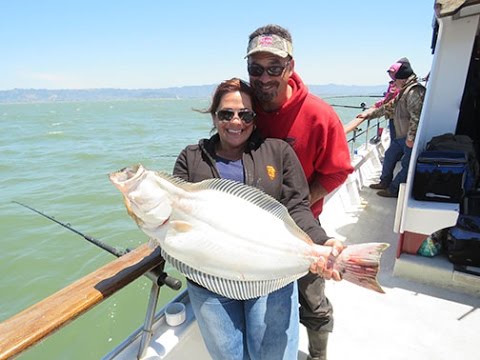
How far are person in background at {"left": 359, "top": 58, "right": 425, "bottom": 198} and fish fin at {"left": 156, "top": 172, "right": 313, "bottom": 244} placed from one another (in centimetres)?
365

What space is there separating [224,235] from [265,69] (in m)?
1.04

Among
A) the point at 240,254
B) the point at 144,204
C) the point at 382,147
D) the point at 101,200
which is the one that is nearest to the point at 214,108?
the point at 144,204

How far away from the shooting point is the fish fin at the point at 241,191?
4.67ft

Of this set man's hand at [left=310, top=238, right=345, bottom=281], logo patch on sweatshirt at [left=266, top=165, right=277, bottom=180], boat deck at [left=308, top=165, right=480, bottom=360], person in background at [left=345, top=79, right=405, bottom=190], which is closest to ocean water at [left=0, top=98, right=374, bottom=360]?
logo patch on sweatshirt at [left=266, top=165, right=277, bottom=180]

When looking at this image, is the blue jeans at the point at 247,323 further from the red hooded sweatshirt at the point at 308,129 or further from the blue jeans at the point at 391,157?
the blue jeans at the point at 391,157

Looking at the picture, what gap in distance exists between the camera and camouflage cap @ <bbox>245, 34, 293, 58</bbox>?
184 centimetres

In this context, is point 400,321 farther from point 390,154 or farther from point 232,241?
point 390,154

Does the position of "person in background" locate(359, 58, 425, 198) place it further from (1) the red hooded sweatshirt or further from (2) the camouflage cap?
(2) the camouflage cap

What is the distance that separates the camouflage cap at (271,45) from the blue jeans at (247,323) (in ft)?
4.27

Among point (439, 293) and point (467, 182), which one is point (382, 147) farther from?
point (439, 293)

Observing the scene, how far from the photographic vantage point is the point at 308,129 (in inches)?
81.0

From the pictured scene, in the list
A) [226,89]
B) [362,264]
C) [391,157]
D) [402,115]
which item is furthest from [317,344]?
[391,157]

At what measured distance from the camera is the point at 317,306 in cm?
220

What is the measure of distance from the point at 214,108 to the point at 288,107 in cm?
50
